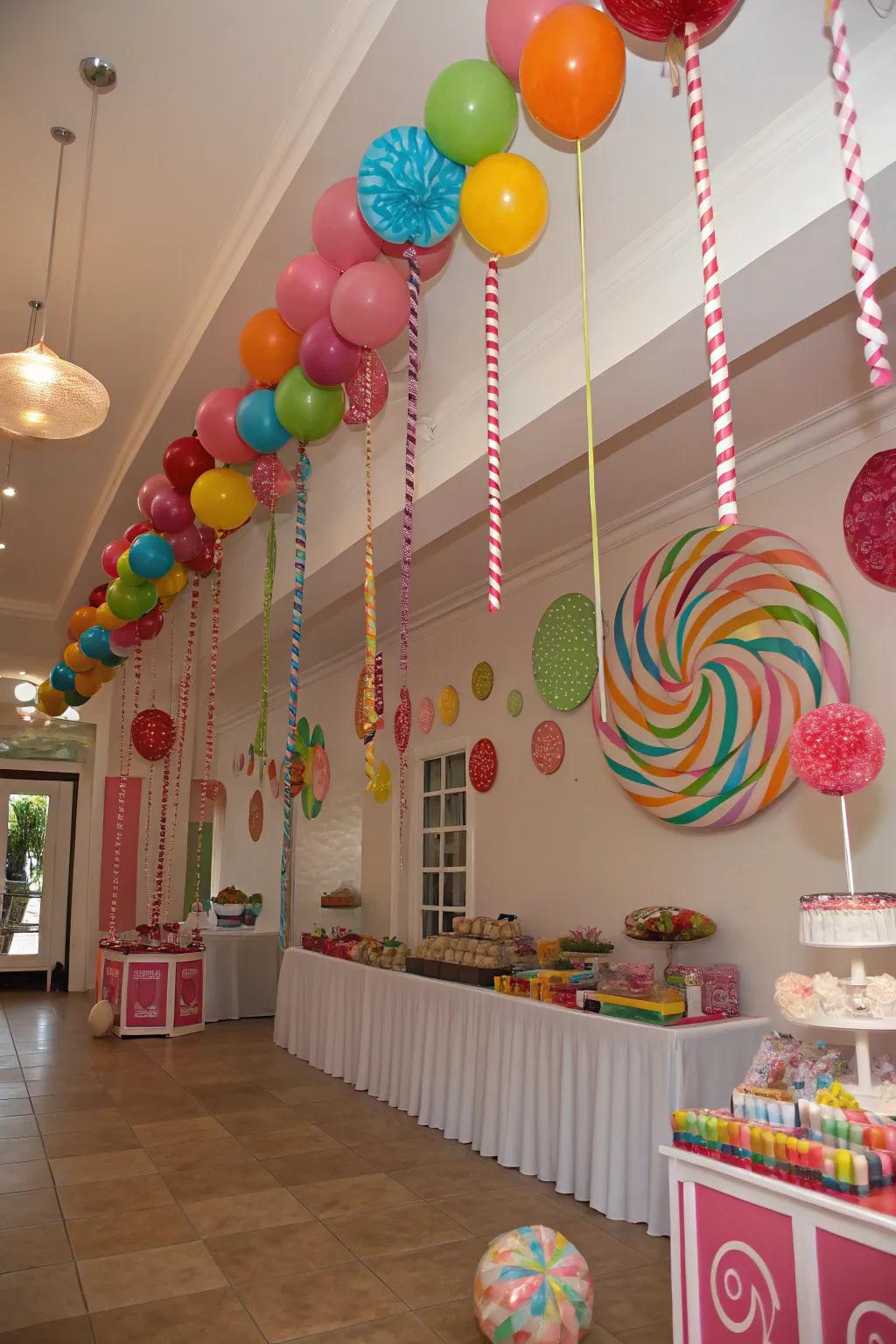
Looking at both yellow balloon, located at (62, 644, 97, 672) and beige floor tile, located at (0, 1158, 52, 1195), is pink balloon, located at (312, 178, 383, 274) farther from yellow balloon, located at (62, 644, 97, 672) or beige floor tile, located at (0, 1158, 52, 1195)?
yellow balloon, located at (62, 644, 97, 672)

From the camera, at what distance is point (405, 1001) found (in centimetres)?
523

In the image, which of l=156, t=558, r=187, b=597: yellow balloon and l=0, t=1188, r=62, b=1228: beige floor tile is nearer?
l=0, t=1188, r=62, b=1228: beige floor tile

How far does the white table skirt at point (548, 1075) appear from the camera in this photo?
3518mm

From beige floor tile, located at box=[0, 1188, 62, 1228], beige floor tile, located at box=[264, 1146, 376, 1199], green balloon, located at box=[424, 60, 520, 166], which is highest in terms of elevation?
green balloon, located at box=[424, 60, 520, 166]

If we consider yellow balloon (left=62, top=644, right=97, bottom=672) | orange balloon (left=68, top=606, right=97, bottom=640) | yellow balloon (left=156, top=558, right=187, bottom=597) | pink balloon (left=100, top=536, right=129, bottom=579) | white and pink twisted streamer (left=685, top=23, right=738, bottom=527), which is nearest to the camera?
white and pink twisted streamer (left=685, top=23, right=738, bottom=527)

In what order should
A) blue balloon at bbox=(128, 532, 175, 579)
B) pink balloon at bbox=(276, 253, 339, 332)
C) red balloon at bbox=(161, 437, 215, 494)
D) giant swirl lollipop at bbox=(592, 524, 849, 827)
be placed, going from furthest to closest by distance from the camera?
blue balloon at bbox=(128, 532, 175, 579) < red balloon at bbox=(161, 437, 215, 494) < giant swirl lollipop at bbox=(592, 524, 849, 827) < pink balloon at bbox=(276, 253, 339, 332)

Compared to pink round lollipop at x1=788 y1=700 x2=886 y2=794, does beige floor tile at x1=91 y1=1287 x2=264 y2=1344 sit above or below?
below

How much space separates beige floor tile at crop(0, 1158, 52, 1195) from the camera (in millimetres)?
3875

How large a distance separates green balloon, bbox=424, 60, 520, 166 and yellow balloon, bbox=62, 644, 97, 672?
534 centimetres

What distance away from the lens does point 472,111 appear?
2457mm

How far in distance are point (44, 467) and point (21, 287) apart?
1.93 metres

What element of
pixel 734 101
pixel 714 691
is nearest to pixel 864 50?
pixel 734 101

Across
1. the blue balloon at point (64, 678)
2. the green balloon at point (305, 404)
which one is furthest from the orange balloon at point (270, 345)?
the blue balloon at point (64, 678)

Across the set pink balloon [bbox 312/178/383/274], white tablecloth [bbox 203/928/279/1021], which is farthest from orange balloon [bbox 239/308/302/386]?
white tablecloth [bbox 203/928/279/1021]
